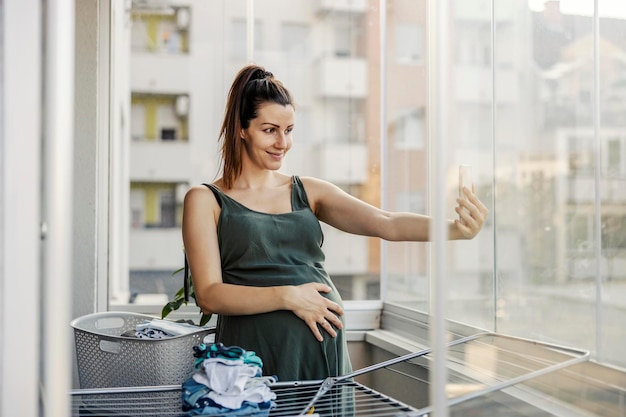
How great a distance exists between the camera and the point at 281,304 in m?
1.99

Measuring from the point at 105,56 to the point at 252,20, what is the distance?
70 centimetres

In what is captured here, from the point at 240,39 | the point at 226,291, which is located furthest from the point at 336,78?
the point at 226,291

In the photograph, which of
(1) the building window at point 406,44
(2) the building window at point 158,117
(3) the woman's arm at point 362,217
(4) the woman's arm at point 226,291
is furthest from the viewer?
(2) the building window at point 158,117

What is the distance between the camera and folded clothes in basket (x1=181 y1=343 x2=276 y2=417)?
5.31 ft

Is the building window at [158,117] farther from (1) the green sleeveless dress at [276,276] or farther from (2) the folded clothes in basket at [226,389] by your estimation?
(2) the folded clothes in basket at [226,389]

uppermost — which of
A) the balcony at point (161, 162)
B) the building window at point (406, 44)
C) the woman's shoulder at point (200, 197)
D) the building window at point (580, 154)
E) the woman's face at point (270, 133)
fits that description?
the building window at point (406, 44)

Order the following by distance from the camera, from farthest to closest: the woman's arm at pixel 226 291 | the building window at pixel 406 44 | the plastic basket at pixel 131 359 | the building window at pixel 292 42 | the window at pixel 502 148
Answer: the building window at pixel 292 42, the building window at pixel 406 44, the plastic basket at pixel 131 359, the woman's arm at pixel 226 291, the window at pixel 502 148

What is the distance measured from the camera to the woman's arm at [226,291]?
1.97 meters

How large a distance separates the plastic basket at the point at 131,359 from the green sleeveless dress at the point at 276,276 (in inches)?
6.6

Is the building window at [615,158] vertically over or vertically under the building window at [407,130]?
under

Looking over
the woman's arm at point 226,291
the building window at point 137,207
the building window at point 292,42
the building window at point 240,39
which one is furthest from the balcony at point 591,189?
the building window at point 137,207

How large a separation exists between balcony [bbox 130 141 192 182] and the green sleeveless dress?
1917mm

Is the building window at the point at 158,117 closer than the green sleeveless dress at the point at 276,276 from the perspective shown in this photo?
No

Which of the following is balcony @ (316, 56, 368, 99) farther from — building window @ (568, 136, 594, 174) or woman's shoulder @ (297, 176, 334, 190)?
building window @ (568, 136, 594, 174)
